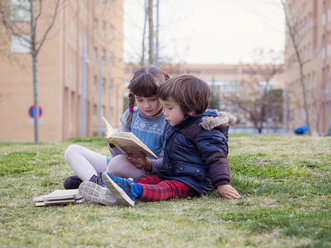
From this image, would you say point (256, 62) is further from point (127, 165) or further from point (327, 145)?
point (127, 165)

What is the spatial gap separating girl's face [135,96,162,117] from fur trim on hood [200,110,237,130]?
1.79ft

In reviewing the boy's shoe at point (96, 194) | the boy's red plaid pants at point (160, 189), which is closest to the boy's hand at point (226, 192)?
the boy's red plaid pants at point (160, 189)

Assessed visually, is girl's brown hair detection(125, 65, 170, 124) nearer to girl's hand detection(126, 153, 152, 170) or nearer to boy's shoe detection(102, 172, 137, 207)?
girl's hand detection(126, 153, 152, 170)

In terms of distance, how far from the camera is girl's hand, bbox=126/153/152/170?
168 inches

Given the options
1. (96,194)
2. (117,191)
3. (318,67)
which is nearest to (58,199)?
(96,194)

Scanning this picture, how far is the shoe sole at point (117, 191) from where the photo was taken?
362 centimetres

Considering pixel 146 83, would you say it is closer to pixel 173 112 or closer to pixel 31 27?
pixel 173 112

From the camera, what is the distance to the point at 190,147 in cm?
421

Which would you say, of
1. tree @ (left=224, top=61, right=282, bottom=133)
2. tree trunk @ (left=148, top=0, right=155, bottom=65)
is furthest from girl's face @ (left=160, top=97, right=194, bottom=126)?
tree @ (left=224, top=61, right=282, bottom=133)

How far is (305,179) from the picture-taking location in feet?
16.3

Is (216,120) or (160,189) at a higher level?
(216,120)

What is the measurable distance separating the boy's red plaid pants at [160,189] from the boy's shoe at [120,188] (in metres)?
0.14

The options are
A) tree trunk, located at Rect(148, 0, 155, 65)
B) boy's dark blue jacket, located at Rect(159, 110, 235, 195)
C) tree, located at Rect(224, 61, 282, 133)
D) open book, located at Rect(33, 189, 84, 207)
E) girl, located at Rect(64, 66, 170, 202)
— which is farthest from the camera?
tree, located at Rect(224, 61, 282, 133)

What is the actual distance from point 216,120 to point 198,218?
3.67ft
